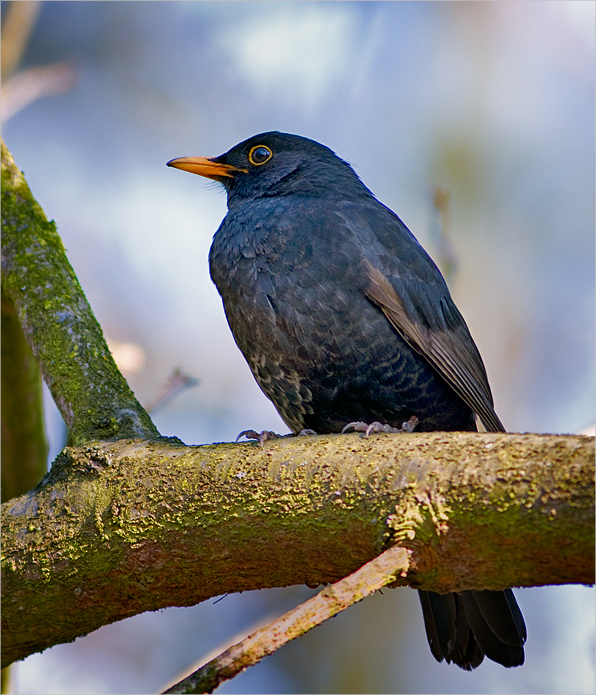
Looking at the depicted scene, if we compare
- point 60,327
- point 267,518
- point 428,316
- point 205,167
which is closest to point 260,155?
point 205,167

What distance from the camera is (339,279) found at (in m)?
Result: 3.56

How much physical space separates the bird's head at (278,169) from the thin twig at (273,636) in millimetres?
2733

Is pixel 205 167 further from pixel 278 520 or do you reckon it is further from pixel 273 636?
pixel 273 636

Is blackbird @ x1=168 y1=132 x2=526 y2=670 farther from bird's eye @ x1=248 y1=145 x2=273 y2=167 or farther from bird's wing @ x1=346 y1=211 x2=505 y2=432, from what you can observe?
bird's eye @ x1=248 y1=145 x2=273 y2=167

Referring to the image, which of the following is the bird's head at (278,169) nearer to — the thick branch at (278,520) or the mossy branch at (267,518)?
the mossy branch at (267,518)

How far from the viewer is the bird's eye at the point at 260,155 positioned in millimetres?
4539

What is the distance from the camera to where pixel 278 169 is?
442 centimetres

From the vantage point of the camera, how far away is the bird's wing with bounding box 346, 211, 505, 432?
367 centimetres

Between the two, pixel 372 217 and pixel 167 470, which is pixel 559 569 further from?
pixel 372 217

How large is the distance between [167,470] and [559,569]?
4.18 feet

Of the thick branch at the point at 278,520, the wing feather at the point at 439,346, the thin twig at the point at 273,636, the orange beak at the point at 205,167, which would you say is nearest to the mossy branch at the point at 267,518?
the thick branch at the point at 278,520

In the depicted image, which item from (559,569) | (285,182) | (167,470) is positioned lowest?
(559,569)

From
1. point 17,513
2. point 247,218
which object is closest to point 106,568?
point 17,513

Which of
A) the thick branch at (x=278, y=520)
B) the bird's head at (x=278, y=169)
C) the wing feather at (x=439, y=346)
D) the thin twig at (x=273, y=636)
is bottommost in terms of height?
the thin twig at (x=273, y=636)
